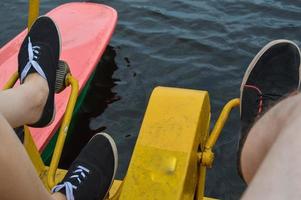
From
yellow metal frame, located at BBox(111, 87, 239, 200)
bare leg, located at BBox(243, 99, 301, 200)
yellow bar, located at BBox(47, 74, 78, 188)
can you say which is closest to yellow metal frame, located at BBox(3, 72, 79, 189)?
yellow bar, located at BBox(47, 74, 78, 188)

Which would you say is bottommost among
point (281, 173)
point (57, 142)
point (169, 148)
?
point (57, 142)

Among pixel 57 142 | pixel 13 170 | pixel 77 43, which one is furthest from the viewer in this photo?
pixel 77 43

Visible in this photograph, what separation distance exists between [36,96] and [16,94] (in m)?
0.11

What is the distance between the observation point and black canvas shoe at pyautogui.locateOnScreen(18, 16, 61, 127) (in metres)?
2.30

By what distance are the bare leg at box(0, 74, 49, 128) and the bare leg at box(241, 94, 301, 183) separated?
1030 mm

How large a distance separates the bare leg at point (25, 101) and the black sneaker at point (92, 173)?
12.0 inches

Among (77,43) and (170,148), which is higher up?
(170,148)

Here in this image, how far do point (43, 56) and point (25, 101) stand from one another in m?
0.37

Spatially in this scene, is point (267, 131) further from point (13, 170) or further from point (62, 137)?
point (62, 137)

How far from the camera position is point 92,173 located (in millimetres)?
2219

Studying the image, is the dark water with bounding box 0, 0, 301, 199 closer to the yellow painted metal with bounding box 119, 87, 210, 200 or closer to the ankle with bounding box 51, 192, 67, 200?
the yellow painted metal with bounding box 119, 87, 210, 200

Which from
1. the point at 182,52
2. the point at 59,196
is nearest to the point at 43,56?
the point at 59,196

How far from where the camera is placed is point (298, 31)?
4867 millimetres

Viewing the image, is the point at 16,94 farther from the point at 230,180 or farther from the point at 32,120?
the point at 230,180
